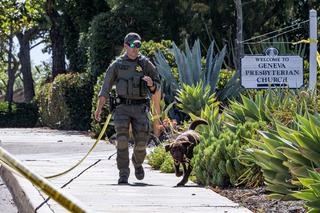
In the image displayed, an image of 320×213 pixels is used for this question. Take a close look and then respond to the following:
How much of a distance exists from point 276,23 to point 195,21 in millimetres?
4143

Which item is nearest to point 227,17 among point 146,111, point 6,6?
point 6,6

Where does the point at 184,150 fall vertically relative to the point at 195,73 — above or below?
below

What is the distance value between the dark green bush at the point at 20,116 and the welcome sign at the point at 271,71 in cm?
3150

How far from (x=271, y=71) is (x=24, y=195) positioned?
6.33 meters

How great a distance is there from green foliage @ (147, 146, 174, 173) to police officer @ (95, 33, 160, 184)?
5.04 ft

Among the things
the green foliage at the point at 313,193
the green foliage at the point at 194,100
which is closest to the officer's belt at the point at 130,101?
the green foliage at the point at 194,100

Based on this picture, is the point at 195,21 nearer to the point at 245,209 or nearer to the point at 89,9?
the point at 89,9

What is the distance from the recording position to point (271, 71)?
1446 cm

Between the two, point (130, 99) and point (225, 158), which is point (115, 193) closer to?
point (225, 158)

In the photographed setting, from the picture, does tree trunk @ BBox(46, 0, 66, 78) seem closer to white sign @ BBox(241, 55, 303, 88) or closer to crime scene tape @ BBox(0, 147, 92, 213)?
white sign @ BBox(241, 55, 303, 88)

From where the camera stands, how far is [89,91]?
31.6 m

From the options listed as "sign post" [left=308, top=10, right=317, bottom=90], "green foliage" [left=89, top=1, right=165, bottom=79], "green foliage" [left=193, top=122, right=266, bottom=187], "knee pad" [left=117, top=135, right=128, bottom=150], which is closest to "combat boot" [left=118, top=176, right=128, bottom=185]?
"knee pad" [left=117, top=135, right=128, bottom=150]

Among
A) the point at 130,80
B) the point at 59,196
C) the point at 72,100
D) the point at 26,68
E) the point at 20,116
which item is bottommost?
the point at 20,116

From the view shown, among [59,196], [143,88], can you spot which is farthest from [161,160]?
[59,196]
